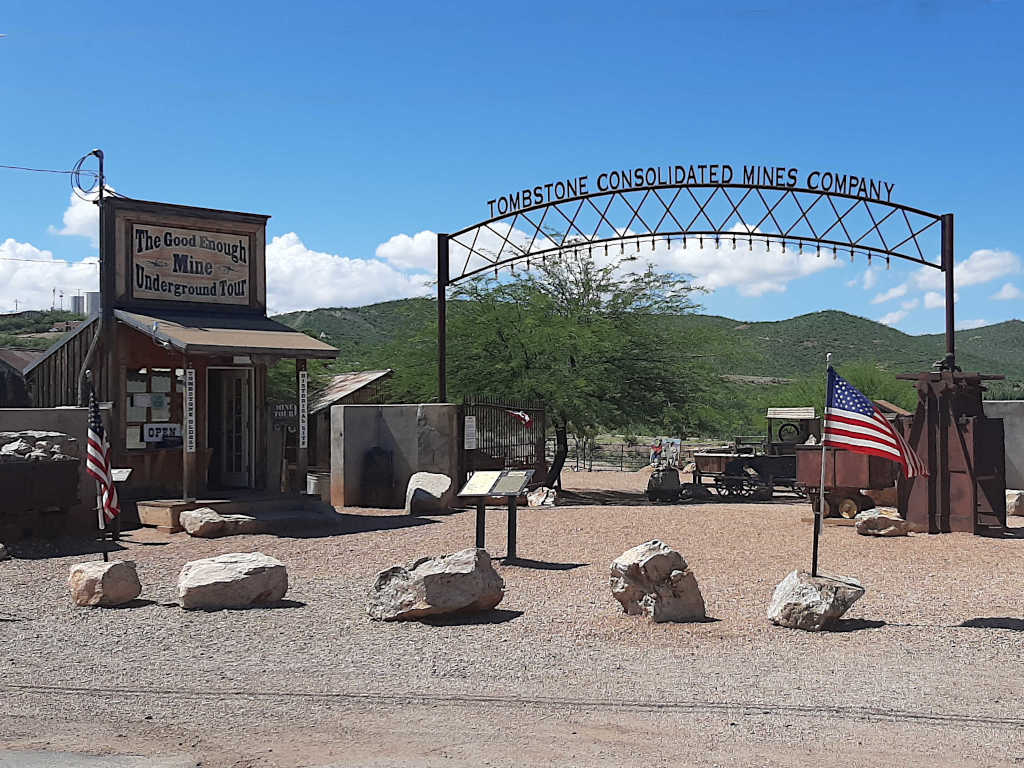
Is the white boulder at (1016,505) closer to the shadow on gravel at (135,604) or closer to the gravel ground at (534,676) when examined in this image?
the gravel ground at (534,676)

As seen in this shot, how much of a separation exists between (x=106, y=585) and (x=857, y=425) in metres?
7.10

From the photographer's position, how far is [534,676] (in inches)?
295

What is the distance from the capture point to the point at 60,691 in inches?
281

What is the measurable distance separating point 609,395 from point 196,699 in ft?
65.3

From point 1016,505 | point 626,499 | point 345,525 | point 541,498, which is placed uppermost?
point 1016,505

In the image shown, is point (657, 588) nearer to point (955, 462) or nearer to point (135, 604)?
point (135, 604)

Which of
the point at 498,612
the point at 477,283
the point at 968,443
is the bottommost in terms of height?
the point at 498,612

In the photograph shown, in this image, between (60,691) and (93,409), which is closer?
(60,691)

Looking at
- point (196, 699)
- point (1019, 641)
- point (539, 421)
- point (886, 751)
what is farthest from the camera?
point (539, 421)

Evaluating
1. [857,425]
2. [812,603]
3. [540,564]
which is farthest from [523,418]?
[812,603]

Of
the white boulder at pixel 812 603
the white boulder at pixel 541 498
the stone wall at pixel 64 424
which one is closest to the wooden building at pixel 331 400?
the white boulder at pixel 541 498

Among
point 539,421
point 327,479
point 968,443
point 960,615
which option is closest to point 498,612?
point 960,615

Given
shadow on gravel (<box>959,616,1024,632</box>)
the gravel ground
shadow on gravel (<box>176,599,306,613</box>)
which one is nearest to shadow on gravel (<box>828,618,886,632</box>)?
the gravel ground

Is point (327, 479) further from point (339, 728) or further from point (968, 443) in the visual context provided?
point (339, 728)
